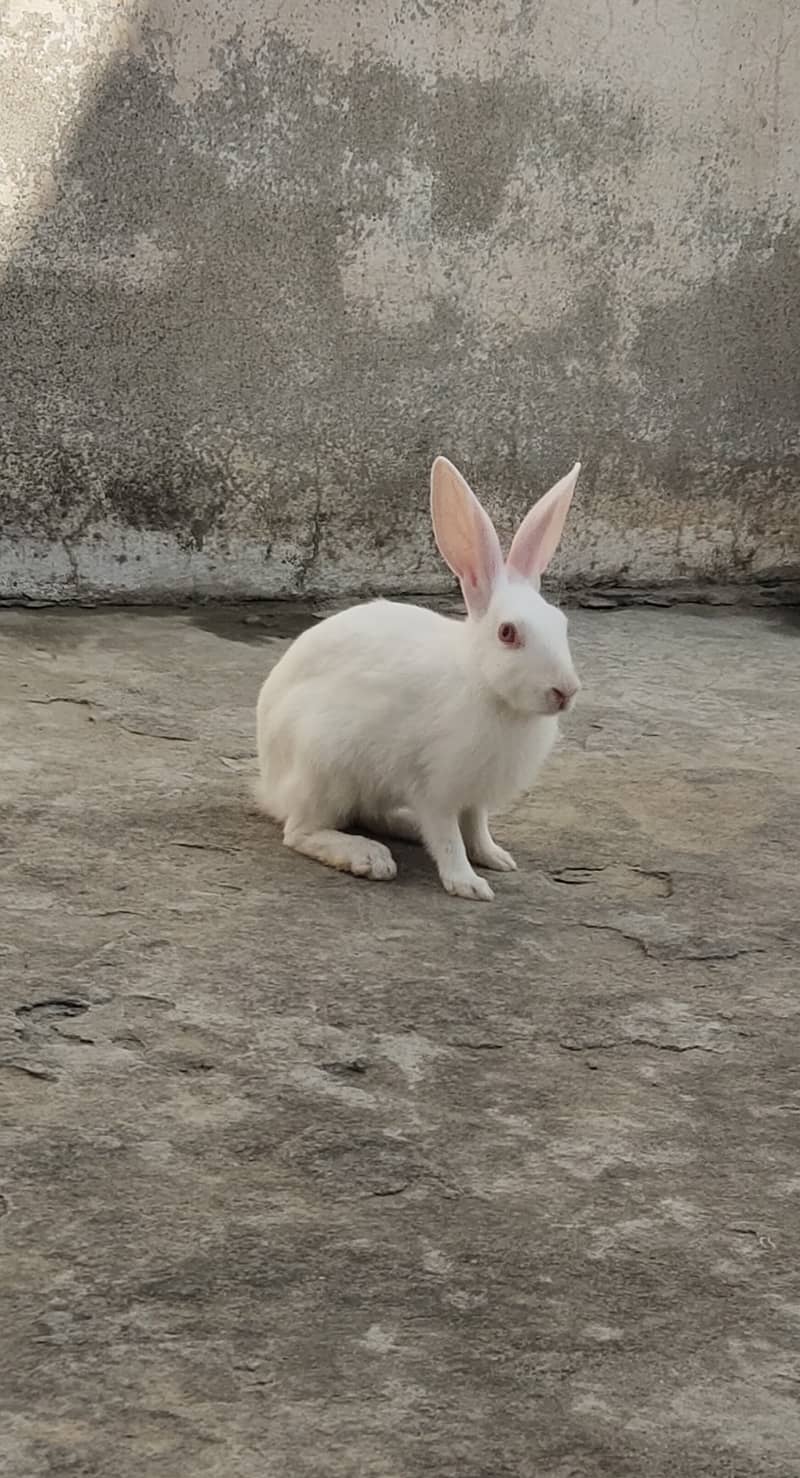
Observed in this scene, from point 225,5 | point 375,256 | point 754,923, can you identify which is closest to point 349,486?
point 375,256

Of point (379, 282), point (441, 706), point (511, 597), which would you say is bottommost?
point (441, 706)

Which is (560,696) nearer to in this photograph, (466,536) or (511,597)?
(511,597)

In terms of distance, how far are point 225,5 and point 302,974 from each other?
2709 millimetres

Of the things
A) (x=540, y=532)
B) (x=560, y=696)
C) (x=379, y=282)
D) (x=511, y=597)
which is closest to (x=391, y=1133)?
(x=560, y=696)

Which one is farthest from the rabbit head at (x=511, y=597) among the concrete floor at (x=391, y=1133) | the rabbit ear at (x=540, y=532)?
the concrete floor at (x=391, y=1133)

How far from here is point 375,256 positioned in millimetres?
4605

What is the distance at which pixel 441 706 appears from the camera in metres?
2.90

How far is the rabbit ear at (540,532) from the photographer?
9.59 ft

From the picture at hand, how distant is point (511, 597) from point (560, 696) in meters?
0.19

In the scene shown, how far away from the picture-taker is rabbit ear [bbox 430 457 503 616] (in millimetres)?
2887

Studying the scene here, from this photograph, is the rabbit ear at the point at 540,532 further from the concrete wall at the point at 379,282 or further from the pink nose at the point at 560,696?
the concrete wall at the point at 379,282

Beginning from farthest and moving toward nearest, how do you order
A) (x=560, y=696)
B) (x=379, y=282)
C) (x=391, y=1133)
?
(x=379, y=282) → (x=560, y=696) → (x=391, y=1133)

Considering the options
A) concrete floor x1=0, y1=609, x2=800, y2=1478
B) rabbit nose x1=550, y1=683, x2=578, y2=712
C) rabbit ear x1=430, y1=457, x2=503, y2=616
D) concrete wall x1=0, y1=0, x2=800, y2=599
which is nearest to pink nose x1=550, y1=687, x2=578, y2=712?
rabbit nose x1=550, y1=683, x2=578, y2=712

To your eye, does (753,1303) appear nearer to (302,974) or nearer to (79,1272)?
(79,1272)
